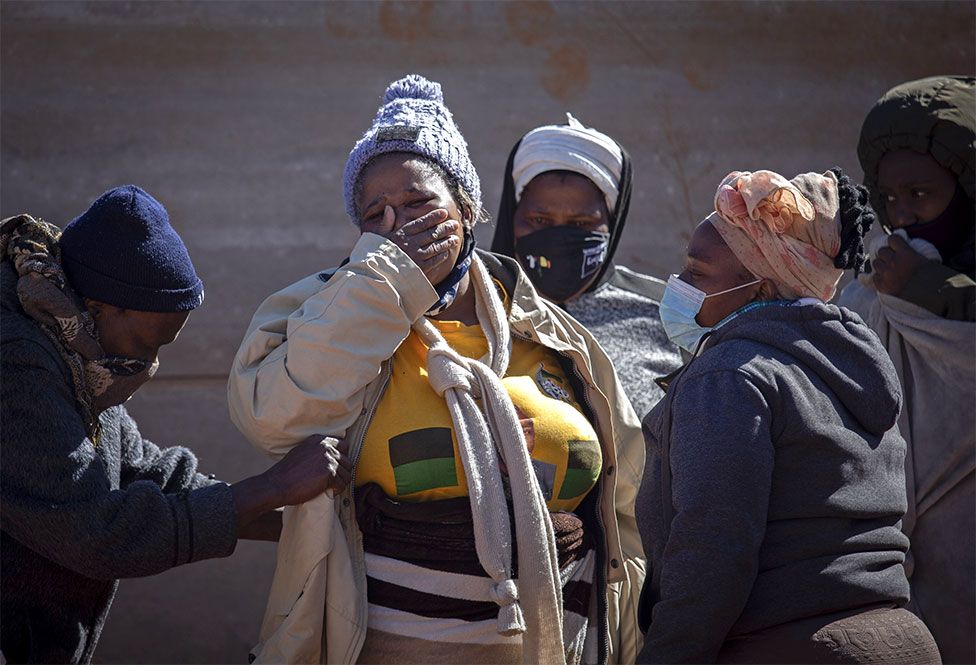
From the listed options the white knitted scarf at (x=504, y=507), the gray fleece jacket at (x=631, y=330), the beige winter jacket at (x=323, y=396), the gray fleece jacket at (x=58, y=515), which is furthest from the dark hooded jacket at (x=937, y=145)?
the gray fleece jacket at (x=58, y=515)

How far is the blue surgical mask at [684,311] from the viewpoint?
2981 millimetres

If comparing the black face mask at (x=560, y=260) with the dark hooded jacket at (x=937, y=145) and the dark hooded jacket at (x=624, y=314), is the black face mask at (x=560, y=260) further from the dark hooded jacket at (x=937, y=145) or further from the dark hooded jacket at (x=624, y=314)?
the dark hooded jacket at (x=937, y=145)

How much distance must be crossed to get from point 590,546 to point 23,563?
1504 mm

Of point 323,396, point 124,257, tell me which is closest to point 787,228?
point 323,396

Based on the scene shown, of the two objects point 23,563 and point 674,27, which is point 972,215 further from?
point 23,563

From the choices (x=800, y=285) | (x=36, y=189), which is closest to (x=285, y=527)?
(x=800, y=285)

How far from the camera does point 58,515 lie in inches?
105

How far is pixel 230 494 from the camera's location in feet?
9.46

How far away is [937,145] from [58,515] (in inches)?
133

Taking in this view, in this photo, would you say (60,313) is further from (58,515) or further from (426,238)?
(426,238)

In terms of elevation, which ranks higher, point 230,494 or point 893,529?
point 893,529

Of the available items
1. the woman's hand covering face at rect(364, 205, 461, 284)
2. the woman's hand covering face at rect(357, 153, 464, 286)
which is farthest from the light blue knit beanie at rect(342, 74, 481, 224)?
the woman's hand covering face at rect(364, 205, 461, 284)

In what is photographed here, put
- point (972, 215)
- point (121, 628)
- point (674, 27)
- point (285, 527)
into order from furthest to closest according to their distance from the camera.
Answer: point (674, 27)
point (121, 628)
point (972, 215)
point (285, 527)

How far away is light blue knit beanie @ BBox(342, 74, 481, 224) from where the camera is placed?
3.23 metres
